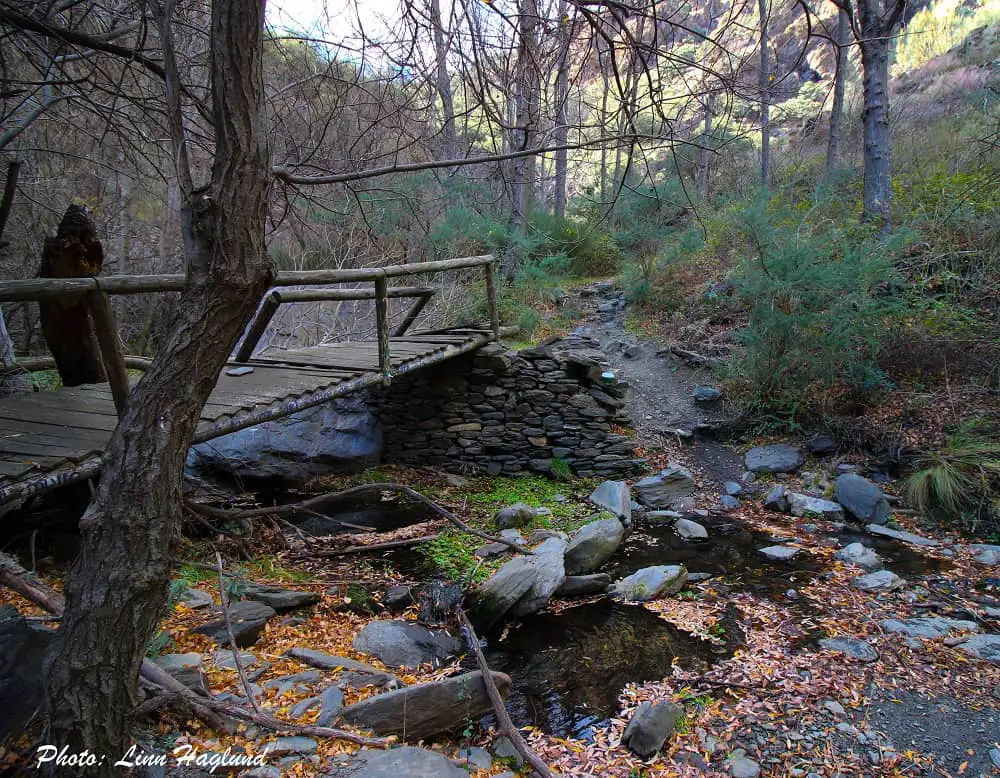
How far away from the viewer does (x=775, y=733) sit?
2.83 metres

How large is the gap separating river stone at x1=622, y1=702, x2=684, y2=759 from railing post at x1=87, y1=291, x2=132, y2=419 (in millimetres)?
2762

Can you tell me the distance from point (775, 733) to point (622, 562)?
2.05 meters

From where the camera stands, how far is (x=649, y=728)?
2730 mm

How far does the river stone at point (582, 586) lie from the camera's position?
13.9 ft

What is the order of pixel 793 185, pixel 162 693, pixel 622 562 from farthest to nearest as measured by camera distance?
pixel 793 185, pixel 622 562, pixel 162 693

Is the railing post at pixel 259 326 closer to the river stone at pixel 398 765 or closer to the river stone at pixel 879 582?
the river stone at pixel 398 765

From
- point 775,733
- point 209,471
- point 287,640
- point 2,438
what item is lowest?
point 775,733

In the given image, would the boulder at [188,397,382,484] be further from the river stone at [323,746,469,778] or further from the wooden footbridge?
the river stone at [323,746,469,778]

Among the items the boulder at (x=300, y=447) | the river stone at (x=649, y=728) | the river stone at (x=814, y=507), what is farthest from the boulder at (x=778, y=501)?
the boulder at (x=300, y=447)

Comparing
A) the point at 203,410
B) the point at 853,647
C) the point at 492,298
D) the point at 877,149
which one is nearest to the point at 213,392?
the point at 203,410

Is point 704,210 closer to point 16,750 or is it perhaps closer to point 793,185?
point 793,185

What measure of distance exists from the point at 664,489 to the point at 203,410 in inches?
182

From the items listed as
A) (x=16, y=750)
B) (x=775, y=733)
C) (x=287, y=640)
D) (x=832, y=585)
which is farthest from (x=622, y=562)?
(x=16, y=750)

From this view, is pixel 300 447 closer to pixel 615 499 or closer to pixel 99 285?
pixel 615 499
